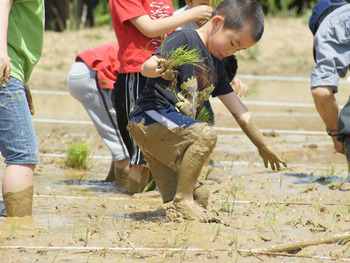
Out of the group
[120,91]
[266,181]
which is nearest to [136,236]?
[120,91]

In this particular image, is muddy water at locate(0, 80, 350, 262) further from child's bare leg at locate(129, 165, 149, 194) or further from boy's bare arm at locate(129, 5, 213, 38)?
boy's bare arm at locate(129, 5, 213, 38)

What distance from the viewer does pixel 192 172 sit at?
353cm

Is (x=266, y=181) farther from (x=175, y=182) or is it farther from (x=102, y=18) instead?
(x=102, y=18)

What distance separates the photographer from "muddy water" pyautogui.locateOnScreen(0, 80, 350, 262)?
9.88 feet

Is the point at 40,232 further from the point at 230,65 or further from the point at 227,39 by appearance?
the point at 230,65

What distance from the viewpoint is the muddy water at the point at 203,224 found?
3012 millimetres

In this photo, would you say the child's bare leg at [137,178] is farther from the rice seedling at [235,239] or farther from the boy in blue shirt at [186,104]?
→ the rice seedling at [235,239]

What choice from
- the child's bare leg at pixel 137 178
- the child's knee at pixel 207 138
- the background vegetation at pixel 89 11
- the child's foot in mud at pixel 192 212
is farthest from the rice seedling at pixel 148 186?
the background vegetation at pixel 89 11

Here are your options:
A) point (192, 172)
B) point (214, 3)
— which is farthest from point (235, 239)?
point (214, 3)

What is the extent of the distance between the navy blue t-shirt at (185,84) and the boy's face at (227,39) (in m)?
0.06

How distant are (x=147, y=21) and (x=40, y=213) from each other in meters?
1.34

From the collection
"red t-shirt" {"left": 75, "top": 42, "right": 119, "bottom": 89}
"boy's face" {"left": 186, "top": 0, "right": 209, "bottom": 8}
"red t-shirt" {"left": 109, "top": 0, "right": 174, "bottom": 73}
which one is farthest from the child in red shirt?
"red t-shirt" {"left": 75, "top": 42, "right": 119, "bottom": 89}

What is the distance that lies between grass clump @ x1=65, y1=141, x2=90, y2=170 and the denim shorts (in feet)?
5.41

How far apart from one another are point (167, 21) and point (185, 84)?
579 mm
